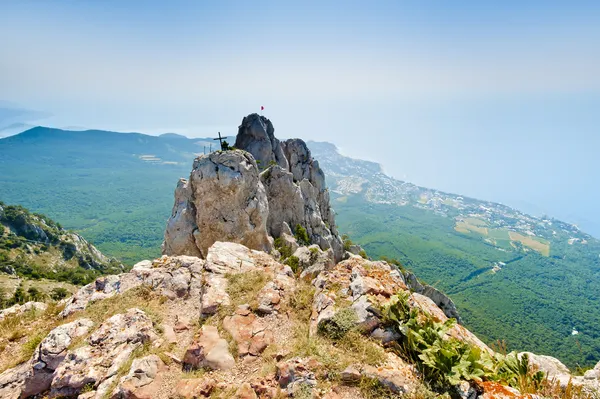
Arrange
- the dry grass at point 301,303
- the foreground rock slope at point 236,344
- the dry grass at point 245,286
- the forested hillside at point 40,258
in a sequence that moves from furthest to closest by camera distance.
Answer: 1. the forested hillside at point 40,258
2. the dry grass at point 245,286
3. the dry grass at point 301,303
4. the foreground rock slope at point 236,344

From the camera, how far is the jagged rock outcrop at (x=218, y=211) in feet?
113

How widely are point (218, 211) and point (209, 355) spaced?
25712mm

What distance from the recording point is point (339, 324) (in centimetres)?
→ 1038

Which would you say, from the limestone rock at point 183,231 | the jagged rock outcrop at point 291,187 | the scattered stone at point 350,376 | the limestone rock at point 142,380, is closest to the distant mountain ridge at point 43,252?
the jagged rock outcrop at point 291,187

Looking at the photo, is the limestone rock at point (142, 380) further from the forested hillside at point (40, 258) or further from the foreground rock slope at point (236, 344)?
the forested hillside at point (40, 258)

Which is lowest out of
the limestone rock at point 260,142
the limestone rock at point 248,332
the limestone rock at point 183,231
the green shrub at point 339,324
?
the limestone rock at point 183,231

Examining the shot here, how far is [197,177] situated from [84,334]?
26.2 meters

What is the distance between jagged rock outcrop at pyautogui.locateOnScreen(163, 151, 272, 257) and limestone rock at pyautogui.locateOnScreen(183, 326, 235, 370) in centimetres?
2359

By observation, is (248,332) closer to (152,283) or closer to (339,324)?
(339,324)

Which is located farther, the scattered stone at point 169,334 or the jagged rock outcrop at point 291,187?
the jagged rock outcrop at point 291,187

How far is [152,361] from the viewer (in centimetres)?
999

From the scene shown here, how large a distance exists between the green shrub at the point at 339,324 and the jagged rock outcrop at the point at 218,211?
24775 mm

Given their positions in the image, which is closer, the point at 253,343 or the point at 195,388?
the point at 195,388

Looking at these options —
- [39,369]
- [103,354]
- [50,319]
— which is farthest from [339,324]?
[50,319]
